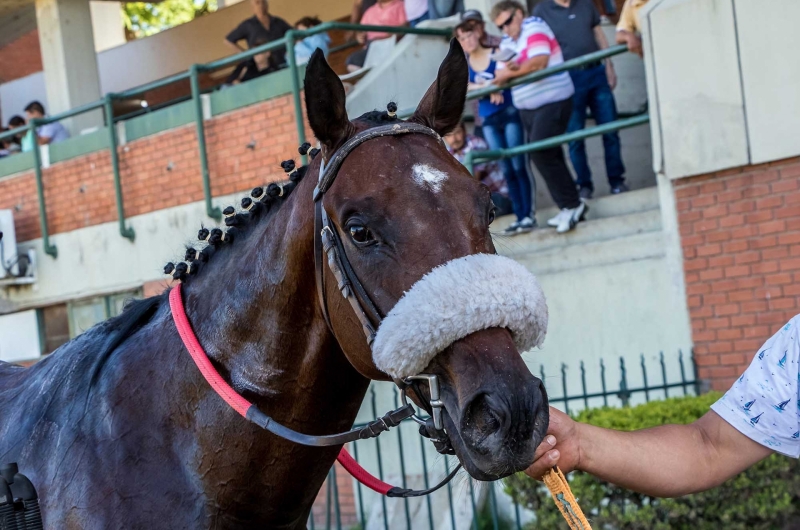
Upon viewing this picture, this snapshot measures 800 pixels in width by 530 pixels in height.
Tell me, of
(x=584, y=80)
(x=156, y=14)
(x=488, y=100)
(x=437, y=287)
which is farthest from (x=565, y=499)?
(x=156, y=14)

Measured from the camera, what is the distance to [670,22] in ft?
23.5

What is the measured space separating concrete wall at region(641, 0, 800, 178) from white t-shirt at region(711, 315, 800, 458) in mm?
4046

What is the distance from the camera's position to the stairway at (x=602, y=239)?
299 inches

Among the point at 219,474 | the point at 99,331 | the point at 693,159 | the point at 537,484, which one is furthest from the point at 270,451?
the point at 693,159

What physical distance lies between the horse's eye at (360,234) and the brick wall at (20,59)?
1853cm

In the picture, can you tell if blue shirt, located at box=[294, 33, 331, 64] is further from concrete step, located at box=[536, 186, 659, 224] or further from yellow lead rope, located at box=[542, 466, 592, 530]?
yellow lead rope, located at box=[542, 466, 592, 530]

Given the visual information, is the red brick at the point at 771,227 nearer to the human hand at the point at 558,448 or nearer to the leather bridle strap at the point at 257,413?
the human hand at the point at 558,448

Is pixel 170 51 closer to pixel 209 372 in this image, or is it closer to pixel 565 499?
pixel 209 372

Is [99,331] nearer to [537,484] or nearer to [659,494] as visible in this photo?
[659,494]

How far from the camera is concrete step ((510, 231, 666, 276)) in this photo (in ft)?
24.6

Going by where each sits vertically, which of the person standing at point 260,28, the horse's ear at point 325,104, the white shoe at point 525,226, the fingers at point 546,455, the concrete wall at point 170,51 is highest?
the concrete wall at point 170,51

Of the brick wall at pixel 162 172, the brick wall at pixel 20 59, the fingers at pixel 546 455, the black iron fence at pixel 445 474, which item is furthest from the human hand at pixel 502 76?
the brick wall at pixel 20 59


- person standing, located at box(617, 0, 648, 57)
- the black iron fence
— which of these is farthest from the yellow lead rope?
person standing, located at box(617, 0, 648, 57)

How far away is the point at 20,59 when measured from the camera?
64.8ft
